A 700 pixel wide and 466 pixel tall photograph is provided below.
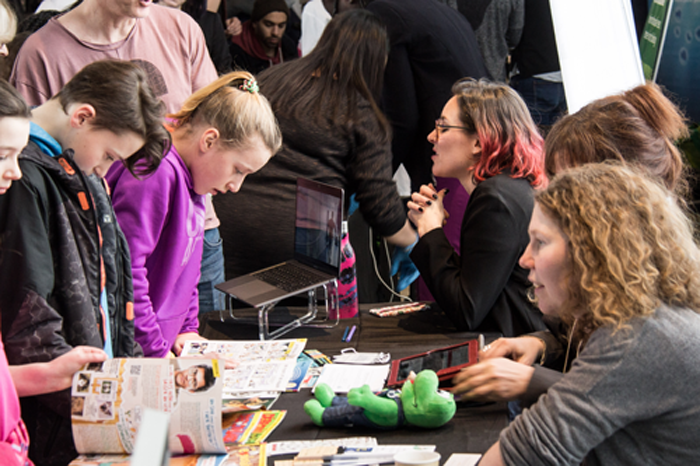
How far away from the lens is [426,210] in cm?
204

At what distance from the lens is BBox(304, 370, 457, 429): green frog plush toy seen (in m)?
1.23

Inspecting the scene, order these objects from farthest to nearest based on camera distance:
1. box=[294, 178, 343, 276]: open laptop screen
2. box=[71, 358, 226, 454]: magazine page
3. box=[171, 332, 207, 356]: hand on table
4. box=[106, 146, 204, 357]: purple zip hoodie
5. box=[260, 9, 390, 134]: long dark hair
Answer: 1. box=[260, 9, 390, 134]: long dark hair
2. box=[294, 178, 343, 276]: open laptop screen
3. box=[171, 332, 207, 356]: hand on table
4. box=[106, 146, 204, 357]: purple zip hoodie
5. box=[71, 358, 226, 454]: magazine page

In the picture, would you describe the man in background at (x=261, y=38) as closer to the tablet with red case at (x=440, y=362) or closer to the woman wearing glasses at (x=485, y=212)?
the woman wearing glasses at (x=485, y=212)

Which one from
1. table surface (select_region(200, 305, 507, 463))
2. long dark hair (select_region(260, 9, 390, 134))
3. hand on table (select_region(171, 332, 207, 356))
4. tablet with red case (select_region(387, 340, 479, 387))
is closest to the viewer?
table surface (select_region(200, 305, 507, 463))

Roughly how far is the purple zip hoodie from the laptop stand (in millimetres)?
217

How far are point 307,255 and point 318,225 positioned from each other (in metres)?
0.13

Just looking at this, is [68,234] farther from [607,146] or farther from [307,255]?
[607,146]

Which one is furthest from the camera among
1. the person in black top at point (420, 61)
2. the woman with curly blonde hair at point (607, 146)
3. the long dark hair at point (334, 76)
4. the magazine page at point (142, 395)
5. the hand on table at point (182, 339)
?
the person in black top at point (420, 61)

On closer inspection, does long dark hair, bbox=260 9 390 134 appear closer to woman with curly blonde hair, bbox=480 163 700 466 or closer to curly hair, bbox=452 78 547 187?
curly hair, bbox=452 78 547 187

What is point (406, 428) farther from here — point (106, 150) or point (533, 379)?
point (106, 150)

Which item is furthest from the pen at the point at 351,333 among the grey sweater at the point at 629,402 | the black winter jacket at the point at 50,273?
the grey sweater at the point at 629,402

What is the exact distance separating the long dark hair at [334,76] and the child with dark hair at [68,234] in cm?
85

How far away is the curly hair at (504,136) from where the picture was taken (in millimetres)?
1911

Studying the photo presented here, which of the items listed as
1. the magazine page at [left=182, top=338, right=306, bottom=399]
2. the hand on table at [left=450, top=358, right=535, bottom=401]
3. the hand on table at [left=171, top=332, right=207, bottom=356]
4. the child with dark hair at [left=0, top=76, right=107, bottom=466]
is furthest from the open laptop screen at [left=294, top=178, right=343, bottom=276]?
the child with dark hair at [left=0, top=76, right=107, bottom=466]
